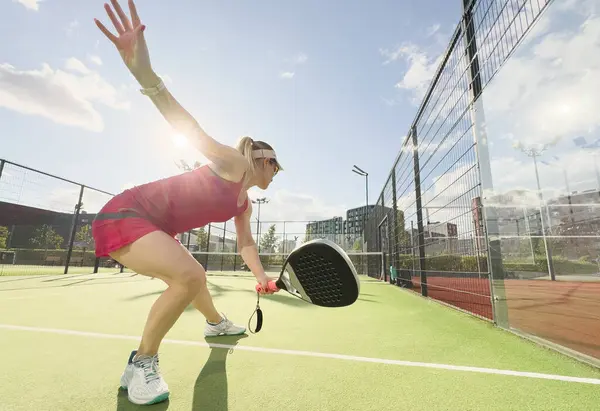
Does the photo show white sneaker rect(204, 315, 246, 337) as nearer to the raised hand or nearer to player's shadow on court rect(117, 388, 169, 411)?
player's shadow on court rect(117, 388, 169, 411)

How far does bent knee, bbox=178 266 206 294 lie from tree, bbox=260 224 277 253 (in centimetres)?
2354

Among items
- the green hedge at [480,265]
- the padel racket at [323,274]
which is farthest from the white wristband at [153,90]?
the green hedge at [480,265]

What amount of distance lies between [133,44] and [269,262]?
24455 mm

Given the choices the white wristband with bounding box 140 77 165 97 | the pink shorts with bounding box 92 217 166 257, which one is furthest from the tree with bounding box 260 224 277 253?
the white wristband with bounding box 140 77 165 97

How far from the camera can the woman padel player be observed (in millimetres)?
1551

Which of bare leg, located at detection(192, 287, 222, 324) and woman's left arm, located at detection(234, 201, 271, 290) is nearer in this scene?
woman's left arm, located at detection(234, 201, 271, 290)

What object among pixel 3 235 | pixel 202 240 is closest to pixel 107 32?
pixel 202 240

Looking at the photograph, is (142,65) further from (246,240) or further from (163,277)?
(246,240)

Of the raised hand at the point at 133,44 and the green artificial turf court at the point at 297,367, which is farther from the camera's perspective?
the green artificial turf court at the point at 297,367

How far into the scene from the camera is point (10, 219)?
32125mm

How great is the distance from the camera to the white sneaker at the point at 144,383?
1.60m

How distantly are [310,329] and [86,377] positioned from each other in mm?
2091

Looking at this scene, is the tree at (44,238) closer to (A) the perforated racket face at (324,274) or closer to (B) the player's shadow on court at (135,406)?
(B) the player's shadow on court at (135,406)

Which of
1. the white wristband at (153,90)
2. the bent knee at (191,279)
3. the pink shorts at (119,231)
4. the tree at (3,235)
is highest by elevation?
the tree at (3,235)
